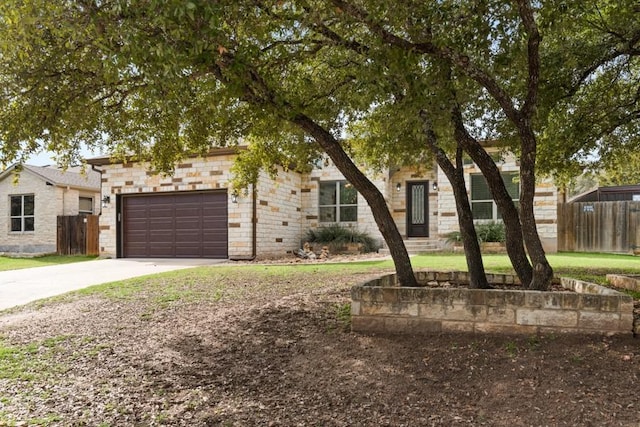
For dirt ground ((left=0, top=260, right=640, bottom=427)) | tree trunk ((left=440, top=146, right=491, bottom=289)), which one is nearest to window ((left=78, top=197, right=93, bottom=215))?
dirt ground ((left=0, top=260, right=640, bottom=427))

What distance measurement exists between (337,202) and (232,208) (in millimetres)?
4526

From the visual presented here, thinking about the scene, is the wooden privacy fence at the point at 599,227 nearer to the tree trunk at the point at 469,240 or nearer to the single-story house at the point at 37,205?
the tree trunk at the point at 469,240

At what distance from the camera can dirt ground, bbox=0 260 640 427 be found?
9.85ft

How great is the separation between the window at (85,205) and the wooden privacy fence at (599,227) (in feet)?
60.9

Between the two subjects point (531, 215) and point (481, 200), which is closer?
point (531, 215)

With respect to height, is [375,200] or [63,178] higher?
[63,178]

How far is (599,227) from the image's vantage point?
51.3 ft

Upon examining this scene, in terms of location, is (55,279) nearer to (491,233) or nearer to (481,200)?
(491,233)

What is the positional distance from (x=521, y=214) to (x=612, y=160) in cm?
588

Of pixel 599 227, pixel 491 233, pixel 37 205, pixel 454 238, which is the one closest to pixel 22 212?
pixel 37 205

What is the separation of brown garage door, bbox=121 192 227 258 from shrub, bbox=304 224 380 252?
11.9 ft

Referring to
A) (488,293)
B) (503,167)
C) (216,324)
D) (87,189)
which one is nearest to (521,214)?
(488,293)

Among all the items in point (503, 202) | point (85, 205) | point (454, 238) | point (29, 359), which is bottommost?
point (29, 359)

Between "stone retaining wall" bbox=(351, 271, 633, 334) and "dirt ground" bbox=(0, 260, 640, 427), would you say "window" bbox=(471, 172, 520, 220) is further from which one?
"dirt ground" bbox=(0, 260, 640, 427)
